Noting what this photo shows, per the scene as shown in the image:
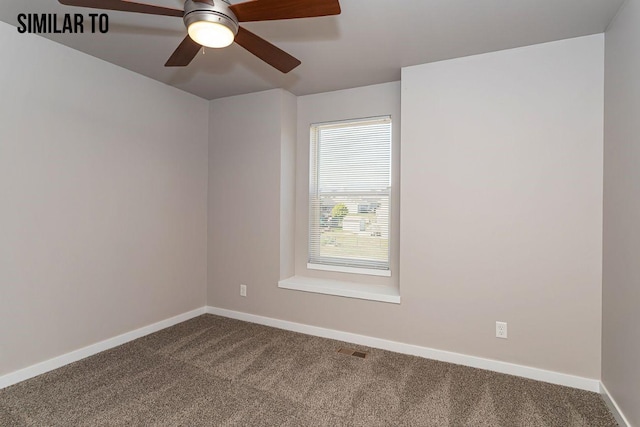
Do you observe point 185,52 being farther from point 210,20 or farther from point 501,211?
point 501,211

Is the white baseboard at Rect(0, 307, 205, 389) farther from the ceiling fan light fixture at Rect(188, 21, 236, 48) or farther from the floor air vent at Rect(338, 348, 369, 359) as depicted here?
the ceiling fan light fixture at Rect(188, 21, 236, 48)

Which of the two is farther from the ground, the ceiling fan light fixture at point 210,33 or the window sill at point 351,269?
the ceiling fan light fixture at point 210,33

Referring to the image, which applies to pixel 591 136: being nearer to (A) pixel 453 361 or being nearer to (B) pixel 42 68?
(A) pixel 453 361

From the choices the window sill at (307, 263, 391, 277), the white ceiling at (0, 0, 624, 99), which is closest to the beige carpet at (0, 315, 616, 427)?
the window sill at (307, 263, 391, 277)

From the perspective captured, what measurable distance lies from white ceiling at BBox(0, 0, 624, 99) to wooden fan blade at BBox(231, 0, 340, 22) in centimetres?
62

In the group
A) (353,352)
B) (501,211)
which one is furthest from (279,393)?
(501,211)

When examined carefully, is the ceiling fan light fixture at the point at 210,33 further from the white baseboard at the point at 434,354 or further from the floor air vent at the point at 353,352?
the white baseboard at the point at 434,354

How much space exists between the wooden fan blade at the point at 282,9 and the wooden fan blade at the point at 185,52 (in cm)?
35

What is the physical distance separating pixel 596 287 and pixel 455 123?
1570 mm

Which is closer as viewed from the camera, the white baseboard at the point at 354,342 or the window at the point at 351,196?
the white baseboard at the point at 354,342

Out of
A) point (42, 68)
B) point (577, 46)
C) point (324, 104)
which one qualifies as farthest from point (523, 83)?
point (42, 68)

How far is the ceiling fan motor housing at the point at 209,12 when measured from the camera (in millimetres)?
1495

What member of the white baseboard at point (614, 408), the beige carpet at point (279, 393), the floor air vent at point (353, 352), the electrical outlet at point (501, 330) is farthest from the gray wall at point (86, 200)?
the white baseboard at point (614, 408)

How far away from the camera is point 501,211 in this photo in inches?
102
